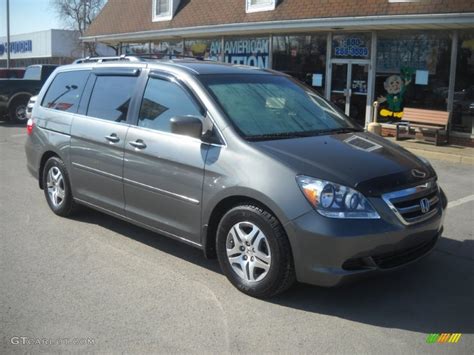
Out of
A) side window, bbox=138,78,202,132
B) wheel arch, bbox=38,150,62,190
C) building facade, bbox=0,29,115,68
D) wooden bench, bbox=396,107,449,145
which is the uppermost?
building facade, bbox=0,29,115,68

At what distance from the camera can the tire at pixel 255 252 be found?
388 cm

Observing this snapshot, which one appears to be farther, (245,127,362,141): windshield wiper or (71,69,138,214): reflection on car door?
(71,69,138,214): reflection on car door

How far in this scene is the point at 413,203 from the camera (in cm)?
400

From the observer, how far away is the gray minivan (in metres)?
3.75

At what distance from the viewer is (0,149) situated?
11.9 m

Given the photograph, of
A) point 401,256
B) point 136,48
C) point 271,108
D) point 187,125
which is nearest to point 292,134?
point 271,108

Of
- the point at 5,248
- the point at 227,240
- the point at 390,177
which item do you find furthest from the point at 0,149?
the point at 390,177

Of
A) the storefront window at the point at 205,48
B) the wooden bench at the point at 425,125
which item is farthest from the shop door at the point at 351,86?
the storefront window at the point at 205,48

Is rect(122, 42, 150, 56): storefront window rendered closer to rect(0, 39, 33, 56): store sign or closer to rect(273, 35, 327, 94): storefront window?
rect(273, 35, 327, 94): storefront window

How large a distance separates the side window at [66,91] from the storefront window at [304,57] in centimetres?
1081

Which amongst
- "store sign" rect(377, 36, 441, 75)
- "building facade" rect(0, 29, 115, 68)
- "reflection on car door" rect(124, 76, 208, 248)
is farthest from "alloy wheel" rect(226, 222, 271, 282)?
"building facade" rect(0, 29, 115, 68)

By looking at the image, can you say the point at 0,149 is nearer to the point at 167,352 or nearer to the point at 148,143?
the point at 148,143

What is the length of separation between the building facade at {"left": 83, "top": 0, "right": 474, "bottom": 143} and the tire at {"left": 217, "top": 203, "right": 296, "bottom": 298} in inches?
384

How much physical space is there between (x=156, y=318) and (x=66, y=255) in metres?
1.64
